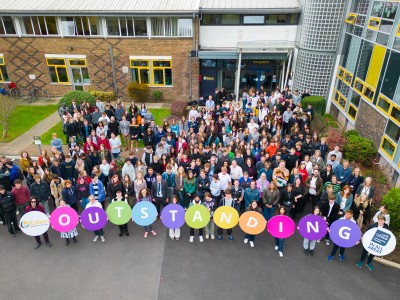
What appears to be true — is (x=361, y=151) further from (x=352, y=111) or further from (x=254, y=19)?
(x=254, y=19)

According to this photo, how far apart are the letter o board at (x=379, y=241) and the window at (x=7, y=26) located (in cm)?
2257

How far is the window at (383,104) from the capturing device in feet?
37.9

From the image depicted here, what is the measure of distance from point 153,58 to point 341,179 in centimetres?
1438

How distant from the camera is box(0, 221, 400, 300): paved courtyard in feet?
23.2

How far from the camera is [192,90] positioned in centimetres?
2047

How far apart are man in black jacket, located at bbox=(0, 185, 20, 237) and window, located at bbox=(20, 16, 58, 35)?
1498 centimetres

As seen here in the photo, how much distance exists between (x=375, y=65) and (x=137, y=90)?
13.4 meters

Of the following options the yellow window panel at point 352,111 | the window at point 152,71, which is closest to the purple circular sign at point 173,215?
the yellow window panel at point 352,111

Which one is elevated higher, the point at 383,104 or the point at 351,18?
the point at 351,18

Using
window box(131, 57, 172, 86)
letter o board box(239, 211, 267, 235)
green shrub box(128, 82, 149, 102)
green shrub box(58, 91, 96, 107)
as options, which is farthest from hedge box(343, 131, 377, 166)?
green shrub box(128, 82, 149, 102)

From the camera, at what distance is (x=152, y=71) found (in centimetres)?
2011

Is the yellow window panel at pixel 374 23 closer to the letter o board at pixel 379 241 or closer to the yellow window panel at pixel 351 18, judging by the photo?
the yellow window panel at pixel 351 18

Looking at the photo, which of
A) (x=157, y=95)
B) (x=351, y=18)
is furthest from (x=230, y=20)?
(x=351, y=18)

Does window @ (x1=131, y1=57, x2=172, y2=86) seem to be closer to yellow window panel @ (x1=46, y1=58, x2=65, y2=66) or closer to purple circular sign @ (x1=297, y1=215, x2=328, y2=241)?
yellow window panel @ (x1=46, y1=58, x2=65, y2=66)
